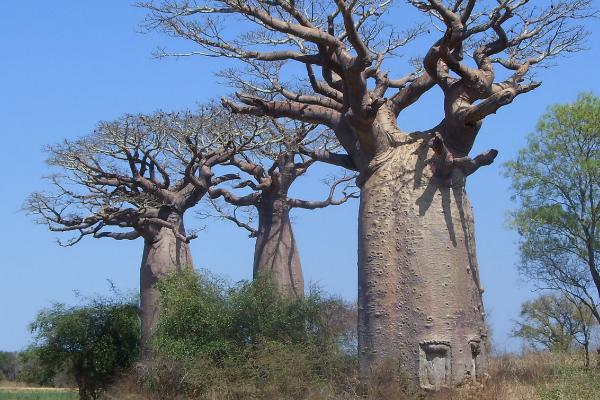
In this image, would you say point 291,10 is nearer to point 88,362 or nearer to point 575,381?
point 575,381

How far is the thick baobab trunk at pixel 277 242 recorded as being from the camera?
14.9m

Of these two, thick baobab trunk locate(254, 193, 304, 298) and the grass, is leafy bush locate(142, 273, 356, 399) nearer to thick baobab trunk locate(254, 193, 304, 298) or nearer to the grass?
thick baobab trunk locate(254, 193, 304, 298)

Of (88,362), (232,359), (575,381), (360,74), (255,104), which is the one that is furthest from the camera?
(88,362)

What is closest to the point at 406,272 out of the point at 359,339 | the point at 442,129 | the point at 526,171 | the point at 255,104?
the point at 359,339

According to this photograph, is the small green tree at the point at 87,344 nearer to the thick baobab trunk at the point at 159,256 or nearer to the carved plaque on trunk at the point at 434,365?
the thick baobab trunk at the point at 159,256

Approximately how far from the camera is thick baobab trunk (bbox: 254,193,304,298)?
1485cm

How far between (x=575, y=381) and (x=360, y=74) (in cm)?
295

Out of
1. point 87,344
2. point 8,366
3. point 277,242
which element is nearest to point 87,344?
point 87,344

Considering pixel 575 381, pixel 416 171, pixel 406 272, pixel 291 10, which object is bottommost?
pixel 575 381

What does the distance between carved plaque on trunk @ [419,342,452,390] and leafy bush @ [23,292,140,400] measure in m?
7.50

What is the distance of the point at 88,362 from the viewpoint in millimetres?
14344

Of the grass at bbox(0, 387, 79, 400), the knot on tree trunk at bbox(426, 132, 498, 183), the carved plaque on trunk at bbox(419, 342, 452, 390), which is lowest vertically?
the carved plaque on trunk at bbox(419, 342, 452, 390)

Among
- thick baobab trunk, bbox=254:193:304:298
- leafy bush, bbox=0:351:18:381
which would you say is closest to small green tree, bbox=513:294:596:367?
thick baobab trunk, bbox=254:193:304:298

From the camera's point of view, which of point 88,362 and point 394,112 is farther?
point 88,362
